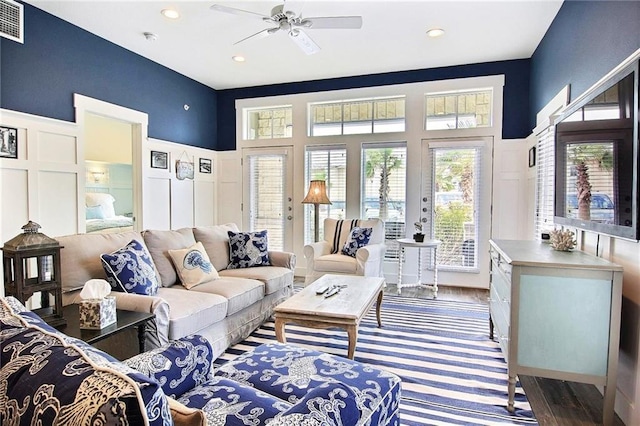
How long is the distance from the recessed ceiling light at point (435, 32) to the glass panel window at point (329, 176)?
1986 millimetres

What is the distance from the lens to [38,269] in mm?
1932

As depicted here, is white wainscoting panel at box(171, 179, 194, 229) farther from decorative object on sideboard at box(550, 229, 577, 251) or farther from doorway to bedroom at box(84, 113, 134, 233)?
decorative object on sideboard at box(550, 229, 577, 251)

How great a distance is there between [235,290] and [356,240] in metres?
1.97

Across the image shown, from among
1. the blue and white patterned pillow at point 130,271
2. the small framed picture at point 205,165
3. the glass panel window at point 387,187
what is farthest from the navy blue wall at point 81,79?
the glass panel window at point 387,187

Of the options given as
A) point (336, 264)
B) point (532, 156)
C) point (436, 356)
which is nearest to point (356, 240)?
point (336, 264)

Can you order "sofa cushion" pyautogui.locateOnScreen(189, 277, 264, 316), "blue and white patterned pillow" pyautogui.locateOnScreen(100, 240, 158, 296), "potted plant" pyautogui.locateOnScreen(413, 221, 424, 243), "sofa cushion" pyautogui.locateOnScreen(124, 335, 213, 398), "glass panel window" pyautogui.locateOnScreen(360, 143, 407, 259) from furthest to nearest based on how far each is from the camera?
"glass panel window" pyautogui.locateOnScreen(360, 143, 407, 259) → "potted plant" pyautogui.locateOnScreen(413, 221, 424, 243) → "sofa cushion" pyautogui.locateOnScreen(189, 277, 264, 316) → "blue and white patterned pillow" pyautogui.locateOnScreen(100, 240, 158, 296) → "sofa cushion" pyautogui.locateOnScreen(124, 335, 213, 398)

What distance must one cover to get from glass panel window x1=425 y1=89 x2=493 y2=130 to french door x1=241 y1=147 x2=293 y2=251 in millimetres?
2181

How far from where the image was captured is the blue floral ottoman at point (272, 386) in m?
1.07

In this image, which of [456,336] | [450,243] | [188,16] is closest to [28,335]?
[456,336]

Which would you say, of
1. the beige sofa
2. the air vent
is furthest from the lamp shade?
the air vent

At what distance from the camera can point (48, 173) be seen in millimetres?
3453

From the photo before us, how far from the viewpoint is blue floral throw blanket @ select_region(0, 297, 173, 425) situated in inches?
24.6

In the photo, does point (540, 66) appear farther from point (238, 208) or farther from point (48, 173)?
point (48, 173)

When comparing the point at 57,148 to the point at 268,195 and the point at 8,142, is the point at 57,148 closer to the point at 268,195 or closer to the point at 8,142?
the point at 8,142
